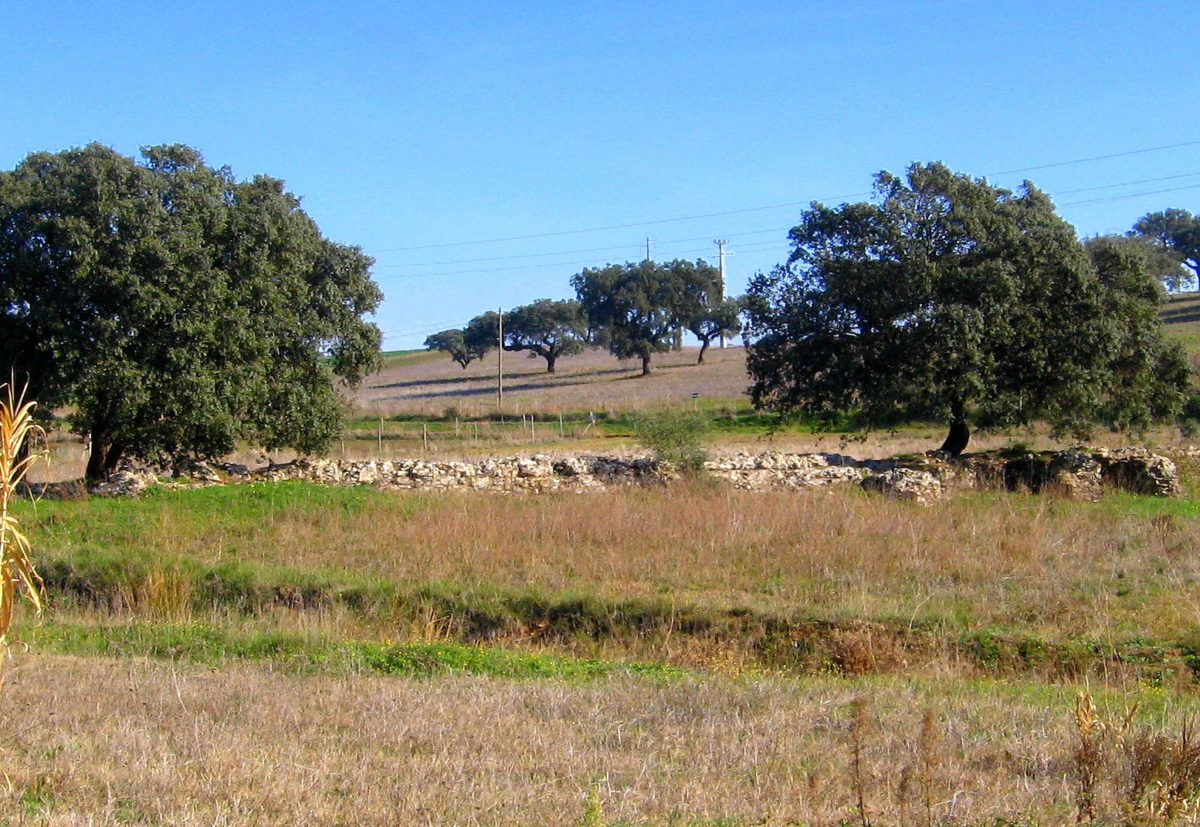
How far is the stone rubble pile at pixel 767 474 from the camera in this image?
2386 cm

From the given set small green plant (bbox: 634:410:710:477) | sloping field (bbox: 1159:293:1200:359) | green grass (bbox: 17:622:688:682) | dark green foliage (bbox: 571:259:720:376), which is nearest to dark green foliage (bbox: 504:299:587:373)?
dark green foliage (bbox: 571:259:720:376)

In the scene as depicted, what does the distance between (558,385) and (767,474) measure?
51061mm

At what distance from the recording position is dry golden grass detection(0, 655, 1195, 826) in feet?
17.9

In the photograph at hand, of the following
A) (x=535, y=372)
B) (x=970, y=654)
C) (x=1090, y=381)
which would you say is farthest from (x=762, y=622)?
(x=535, y=372)

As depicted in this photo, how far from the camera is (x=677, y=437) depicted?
26797 mm

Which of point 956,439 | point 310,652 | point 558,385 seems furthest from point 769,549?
point 558,385

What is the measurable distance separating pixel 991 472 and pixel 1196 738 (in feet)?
63.4

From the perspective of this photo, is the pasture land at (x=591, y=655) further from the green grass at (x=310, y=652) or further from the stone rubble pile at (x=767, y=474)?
the stone rubble pile at (x=767, y=474)

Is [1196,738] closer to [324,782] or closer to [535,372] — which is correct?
[324,782]

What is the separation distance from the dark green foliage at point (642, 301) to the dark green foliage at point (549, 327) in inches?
46.2

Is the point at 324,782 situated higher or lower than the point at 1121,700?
higher

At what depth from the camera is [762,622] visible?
13445 mm

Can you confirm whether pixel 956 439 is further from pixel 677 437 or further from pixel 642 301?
pixel 642 301

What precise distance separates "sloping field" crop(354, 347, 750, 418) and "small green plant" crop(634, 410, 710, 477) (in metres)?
23.3
